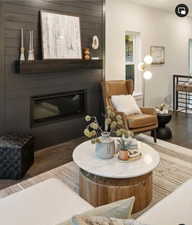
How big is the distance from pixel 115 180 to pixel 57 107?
216cm

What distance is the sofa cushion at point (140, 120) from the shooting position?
3.63 metres

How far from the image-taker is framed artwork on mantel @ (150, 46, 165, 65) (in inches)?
228

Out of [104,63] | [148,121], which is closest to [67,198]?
[148,121]

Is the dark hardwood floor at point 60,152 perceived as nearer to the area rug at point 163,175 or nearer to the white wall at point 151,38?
the area rug at point 163,175

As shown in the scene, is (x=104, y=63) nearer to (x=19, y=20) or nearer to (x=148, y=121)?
(x=148, y=121)

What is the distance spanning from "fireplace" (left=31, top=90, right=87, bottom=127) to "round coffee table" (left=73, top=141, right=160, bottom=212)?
1617 mm

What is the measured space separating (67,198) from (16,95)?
6.78 feet

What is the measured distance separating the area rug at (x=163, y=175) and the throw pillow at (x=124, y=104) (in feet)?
2.73

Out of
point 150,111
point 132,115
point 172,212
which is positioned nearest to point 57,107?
point 132,115

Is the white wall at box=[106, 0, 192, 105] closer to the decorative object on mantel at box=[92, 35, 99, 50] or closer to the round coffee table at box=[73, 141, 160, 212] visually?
the decorative object on mantel at box=[92, 35, 99, 50]

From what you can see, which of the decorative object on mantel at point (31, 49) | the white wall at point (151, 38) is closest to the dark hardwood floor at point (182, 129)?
the white wall at point (151, 38)

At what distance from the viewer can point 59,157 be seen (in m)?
3.43

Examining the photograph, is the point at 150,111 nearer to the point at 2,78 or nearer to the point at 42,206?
the point at 2,78

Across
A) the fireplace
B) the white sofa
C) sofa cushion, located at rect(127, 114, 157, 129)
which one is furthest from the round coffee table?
the fireplace
